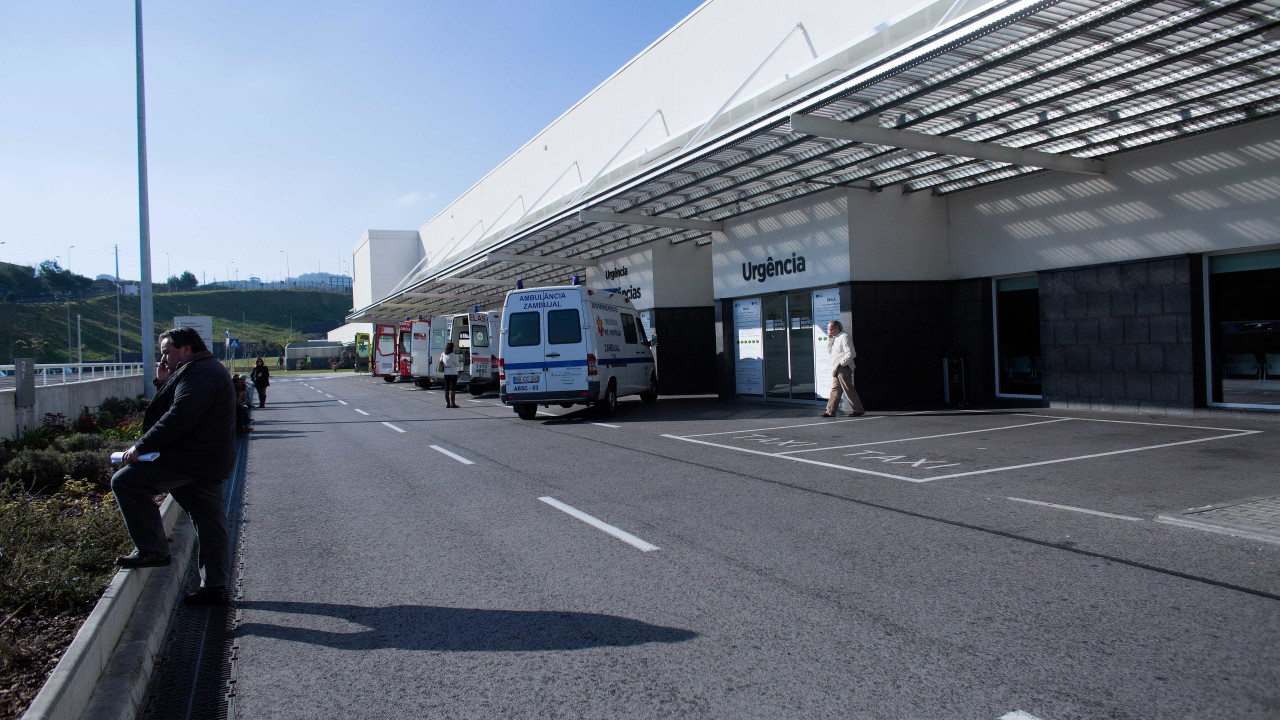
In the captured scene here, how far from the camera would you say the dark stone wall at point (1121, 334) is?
1263 cm

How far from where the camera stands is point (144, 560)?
4977 millimetres

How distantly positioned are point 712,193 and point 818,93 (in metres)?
6.57

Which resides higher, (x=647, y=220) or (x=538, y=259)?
(x=538, y=259)

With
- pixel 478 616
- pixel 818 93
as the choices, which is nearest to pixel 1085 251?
pixel 818 93

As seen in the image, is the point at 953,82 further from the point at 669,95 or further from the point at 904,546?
the point at 669,95

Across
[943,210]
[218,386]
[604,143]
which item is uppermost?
[604,143]

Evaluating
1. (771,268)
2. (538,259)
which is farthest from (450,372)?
(771,268)

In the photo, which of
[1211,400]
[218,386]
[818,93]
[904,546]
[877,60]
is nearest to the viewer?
[218,386]

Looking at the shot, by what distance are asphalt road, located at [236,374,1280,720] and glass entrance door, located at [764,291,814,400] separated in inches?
309

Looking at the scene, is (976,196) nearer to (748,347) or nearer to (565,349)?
(748,347)

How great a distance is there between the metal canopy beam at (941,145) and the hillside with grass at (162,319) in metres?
51.4

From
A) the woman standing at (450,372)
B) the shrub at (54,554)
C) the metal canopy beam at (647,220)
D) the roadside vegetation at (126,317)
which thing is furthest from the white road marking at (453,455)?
the roadside vegetation at (126,317)

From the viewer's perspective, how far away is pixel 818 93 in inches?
411

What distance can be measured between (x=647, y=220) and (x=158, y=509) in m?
15.0
